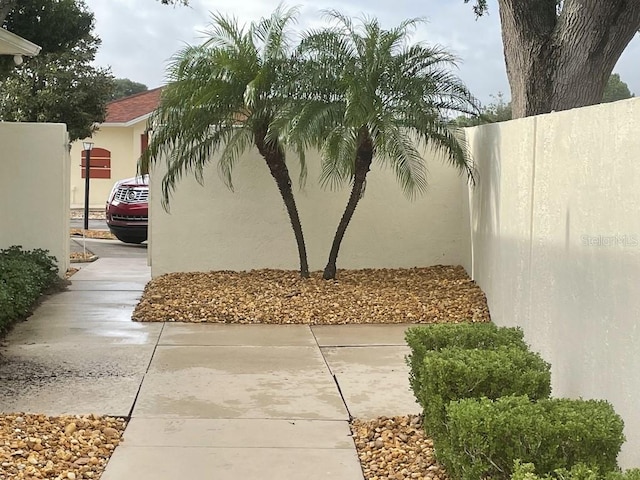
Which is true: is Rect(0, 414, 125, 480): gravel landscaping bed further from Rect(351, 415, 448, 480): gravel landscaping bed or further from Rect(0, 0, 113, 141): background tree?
Rect(0, 0, 113, 141): background tree

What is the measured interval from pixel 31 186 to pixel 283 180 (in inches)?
138

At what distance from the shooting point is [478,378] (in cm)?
449

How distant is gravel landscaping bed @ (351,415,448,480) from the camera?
15.5ft

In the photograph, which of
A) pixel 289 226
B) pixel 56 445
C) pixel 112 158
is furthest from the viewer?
pixel 112 158

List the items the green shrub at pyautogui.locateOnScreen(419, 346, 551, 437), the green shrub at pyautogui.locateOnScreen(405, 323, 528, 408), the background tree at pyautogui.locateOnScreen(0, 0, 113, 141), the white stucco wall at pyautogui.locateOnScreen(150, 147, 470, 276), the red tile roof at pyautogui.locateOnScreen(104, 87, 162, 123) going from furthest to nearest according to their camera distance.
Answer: the red tile roof at pyautogui.locateOnScreen(104, 87, 162, 123)
the background tree at pyautogui.locateOnScreen(0, 0, 113, 141)
the white stucco wall at pyautogui.locateOnScreen(150, 147, 470, 276)
the green shrub at pyautogui.locateOnScreen(405, 323, 528, 408)
the green shrub at pyautogui.locateOnScreen(419, 346, 551, 437)

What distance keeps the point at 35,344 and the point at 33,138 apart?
456 centimetres

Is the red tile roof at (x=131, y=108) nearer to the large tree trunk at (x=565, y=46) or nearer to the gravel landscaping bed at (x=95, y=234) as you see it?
the gravel landscaping bed at (x=95, y=234)

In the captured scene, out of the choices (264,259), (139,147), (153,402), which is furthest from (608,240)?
(139,147)

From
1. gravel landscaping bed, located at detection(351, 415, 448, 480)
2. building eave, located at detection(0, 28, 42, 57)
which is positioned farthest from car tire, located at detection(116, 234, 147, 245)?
gravel landscaping bed, located at detection(351, 415, 448, 480)

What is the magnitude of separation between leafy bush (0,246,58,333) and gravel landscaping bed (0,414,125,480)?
8.80 ft

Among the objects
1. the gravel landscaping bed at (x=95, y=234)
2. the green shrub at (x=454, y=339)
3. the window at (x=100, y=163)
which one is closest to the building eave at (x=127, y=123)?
the window at (x=100, y=163)

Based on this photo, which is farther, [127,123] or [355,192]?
[127,123]

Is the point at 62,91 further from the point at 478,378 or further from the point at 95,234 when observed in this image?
the point at 478,378

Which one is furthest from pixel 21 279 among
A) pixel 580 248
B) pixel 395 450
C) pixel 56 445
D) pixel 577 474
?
pixel 577 474
